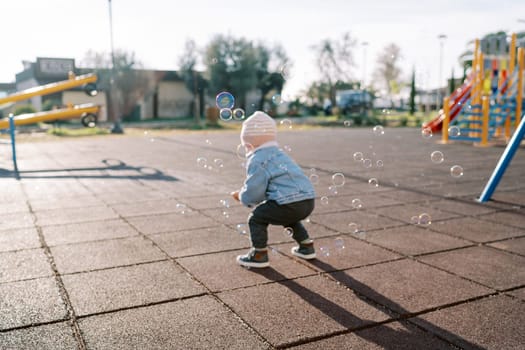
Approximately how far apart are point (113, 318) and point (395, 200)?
4.88 metres

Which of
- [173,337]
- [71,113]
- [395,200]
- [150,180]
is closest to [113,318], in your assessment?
[173,337]

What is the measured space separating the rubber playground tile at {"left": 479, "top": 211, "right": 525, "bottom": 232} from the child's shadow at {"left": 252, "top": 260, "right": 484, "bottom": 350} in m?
2.83

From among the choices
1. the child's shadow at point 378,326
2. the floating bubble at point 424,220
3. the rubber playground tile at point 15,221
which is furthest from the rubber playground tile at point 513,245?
the rubber playground tile at point 15,221

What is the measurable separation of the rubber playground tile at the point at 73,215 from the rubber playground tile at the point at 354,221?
2.53 m

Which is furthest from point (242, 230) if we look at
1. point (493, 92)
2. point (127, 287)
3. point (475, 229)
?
point (493, 92)

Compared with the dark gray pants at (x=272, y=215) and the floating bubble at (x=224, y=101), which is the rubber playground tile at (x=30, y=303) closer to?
the dark gray pants at (x=272, y=215)

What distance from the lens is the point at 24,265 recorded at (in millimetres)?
4199

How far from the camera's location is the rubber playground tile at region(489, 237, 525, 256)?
4621mm

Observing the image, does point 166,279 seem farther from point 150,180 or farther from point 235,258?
point 150,180

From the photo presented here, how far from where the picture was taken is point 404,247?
15.4 ft

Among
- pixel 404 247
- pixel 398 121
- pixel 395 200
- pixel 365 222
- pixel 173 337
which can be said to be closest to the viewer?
pixel 173 337

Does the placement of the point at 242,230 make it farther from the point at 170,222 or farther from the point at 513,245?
the point at 513,245

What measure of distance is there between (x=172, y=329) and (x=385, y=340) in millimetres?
1229

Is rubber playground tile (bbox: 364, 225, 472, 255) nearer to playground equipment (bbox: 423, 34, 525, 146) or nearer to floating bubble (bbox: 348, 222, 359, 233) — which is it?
floating bubble (bbox: 348, 222, 359, 233)
